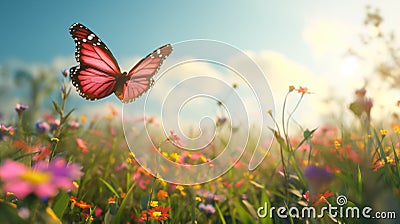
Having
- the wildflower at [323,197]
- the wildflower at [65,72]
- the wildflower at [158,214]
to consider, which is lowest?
the wildflower at [158,214]

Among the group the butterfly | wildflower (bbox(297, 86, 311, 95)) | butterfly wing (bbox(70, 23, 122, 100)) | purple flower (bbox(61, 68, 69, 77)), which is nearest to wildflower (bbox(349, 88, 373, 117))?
wildflower (bbox(297, 86, 311, 95))

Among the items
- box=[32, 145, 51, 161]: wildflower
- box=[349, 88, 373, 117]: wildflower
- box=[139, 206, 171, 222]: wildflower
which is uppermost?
box=[349, 88, 373, 117]: wildflower

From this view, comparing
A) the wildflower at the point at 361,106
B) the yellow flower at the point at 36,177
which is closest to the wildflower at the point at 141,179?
the wildflower at the point at 361,106

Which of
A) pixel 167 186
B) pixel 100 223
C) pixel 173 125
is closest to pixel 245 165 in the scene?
pixel 167 186

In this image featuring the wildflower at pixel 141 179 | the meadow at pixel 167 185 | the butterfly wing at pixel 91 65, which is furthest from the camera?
the wildflower at pixel 141 179

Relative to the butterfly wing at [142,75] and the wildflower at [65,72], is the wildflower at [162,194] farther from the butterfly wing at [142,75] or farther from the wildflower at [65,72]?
the wildflower at [65,72]

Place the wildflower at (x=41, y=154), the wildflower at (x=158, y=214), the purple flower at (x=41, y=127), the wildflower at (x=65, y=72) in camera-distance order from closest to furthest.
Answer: the wildflower at (x=158, y=214)
the wildflower at (x=41, y=154)
the wildflower at (x=65, y=72)
the purple flower at (x=41, y=127)

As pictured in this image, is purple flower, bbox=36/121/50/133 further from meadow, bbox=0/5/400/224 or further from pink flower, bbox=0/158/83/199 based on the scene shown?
pink flower, bbox=0/158/83/199

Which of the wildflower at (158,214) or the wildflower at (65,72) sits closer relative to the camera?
the wildflower at (158,214)
